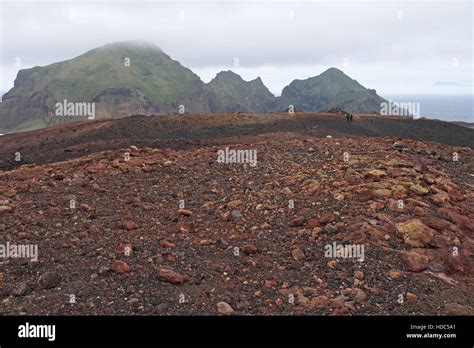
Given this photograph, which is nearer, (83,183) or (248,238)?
(248,238)

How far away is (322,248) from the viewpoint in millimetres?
Result: 9156

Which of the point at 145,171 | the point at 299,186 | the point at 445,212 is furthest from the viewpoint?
the point at 145,171

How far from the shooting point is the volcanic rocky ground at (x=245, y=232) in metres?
7.66

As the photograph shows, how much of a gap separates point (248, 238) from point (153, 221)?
257 centimetres

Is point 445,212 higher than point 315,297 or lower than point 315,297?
higher

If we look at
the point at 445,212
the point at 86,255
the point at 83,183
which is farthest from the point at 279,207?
the point at 83,183

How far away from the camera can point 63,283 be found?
813 cm

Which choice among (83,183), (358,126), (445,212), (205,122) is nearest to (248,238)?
(445,212)

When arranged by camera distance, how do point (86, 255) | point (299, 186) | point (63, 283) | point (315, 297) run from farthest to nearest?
point (299, 186) → point (86, 255) → point (63, 283) → point (315, 297)

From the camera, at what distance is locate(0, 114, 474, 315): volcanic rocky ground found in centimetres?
766

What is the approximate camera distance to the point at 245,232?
396 inches

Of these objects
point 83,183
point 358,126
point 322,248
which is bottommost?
point 322,248

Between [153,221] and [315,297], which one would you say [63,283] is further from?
[315,297]
